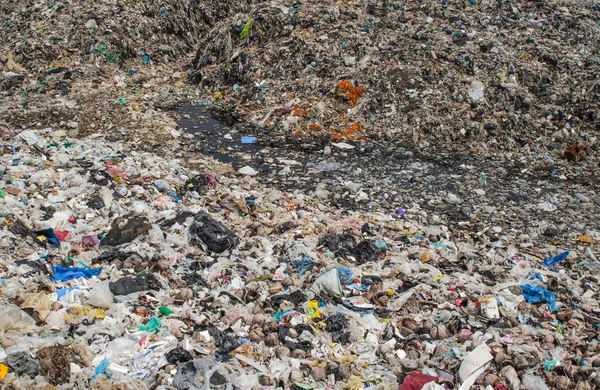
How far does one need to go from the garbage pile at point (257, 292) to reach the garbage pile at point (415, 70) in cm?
218

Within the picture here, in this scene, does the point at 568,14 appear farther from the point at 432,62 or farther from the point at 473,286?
the point at 473,286

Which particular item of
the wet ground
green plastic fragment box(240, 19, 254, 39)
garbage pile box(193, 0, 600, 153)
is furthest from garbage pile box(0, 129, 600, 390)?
green plastic fragment box(240, 19, 254, 39)

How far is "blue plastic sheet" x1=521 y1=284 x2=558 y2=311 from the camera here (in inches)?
129

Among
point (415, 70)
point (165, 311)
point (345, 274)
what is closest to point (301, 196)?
point (345, 274)

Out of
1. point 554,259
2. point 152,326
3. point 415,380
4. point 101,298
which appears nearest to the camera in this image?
point 415,380

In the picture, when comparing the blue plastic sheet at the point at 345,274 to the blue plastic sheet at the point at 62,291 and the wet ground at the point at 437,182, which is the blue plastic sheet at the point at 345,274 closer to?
the wet ground at the point at 437,182

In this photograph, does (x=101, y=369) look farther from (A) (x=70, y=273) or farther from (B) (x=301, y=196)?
(B) (x=301, y=196)

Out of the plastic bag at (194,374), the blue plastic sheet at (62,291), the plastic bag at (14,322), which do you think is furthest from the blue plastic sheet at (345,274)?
the plastic bag at (14,322)

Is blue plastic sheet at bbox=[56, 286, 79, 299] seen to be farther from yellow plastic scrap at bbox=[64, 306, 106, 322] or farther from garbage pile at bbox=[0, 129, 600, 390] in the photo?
yellow plastic scrap at bbox=[64, 306, 106, 322]

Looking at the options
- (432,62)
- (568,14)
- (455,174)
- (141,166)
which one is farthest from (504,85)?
(141,166)

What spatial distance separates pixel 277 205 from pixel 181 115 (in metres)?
2.99

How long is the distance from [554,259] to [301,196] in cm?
248

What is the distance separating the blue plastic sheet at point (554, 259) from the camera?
3.93m

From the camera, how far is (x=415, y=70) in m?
6.85
